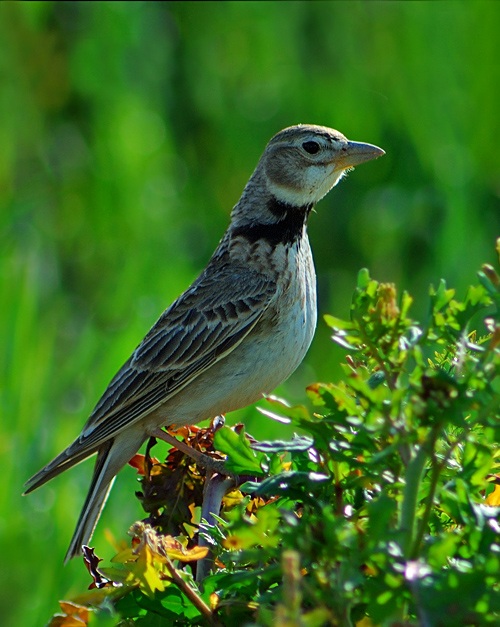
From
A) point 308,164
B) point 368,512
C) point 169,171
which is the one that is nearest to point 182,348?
point 308,164

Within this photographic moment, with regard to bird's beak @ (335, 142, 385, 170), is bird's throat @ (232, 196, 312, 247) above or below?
below

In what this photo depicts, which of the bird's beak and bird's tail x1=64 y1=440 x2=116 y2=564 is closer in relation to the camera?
bird's tail x1=64 y1=440 x2=116 y2=564

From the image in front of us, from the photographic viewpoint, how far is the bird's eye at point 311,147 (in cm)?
402

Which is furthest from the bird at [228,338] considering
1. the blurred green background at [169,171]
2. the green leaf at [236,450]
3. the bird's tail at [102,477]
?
the green leaf at [236,450]

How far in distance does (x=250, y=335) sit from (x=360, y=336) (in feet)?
7.82

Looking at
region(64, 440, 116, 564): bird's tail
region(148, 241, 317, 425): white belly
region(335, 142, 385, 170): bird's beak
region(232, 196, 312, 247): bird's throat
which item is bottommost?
region(64, 440, 116, 564): bird's tail

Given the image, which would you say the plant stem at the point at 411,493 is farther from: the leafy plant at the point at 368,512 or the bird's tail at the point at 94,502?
the bird's tail at the point at 94,502

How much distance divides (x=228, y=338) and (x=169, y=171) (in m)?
3.76

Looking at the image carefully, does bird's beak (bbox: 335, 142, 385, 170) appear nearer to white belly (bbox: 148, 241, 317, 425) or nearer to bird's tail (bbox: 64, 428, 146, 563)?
white belly (bbox: 148, 241, 317, 425)

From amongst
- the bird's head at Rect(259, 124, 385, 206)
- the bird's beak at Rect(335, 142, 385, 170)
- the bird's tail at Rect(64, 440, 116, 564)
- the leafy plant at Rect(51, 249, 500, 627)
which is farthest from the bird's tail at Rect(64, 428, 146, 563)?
the leafy plant at Rect(51, 249, 500, 627)

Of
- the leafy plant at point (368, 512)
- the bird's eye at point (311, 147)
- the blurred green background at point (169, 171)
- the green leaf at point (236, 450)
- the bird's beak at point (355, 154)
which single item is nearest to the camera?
the leafy plant at point (368, 512)

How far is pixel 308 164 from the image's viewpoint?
402cm

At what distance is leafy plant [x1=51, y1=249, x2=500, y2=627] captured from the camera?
1016 millimetres

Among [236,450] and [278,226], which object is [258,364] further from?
[236,450]
